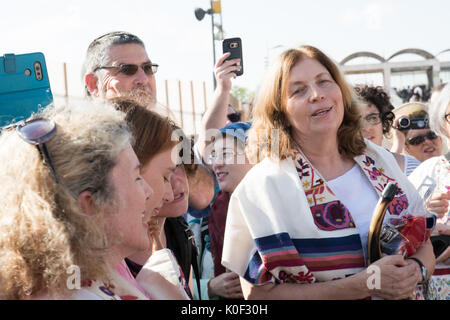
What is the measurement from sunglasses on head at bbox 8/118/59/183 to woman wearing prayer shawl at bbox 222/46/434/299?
99cm

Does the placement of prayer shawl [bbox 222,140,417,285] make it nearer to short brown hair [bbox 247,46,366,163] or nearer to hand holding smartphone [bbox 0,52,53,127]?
short brown hair [bbox 247,46,366,163]

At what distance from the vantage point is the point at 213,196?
311 cm

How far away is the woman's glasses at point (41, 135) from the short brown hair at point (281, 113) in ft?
3.84

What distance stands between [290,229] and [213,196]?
107 centimetres

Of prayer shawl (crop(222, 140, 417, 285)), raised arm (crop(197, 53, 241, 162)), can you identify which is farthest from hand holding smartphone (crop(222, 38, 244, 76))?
prayer shawl (crop(222, 140, 417, 285))

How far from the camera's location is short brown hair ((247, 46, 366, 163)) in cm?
237

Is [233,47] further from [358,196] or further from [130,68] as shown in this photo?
[358,196]

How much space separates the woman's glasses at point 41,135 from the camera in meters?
1.35

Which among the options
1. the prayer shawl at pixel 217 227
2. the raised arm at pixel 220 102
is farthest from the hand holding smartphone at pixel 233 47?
the prayer shawl at pixel 217 227

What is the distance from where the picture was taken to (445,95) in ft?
9.78

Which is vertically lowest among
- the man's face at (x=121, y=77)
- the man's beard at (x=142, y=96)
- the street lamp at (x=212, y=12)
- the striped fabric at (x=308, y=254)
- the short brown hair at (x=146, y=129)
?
the striped fabric at (x=308, y=254)

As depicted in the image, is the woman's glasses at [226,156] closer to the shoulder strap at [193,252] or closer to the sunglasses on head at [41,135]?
the shoulder strap at [193,252]

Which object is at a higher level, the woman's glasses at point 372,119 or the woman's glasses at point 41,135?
the woman's glasses at point 41,135
